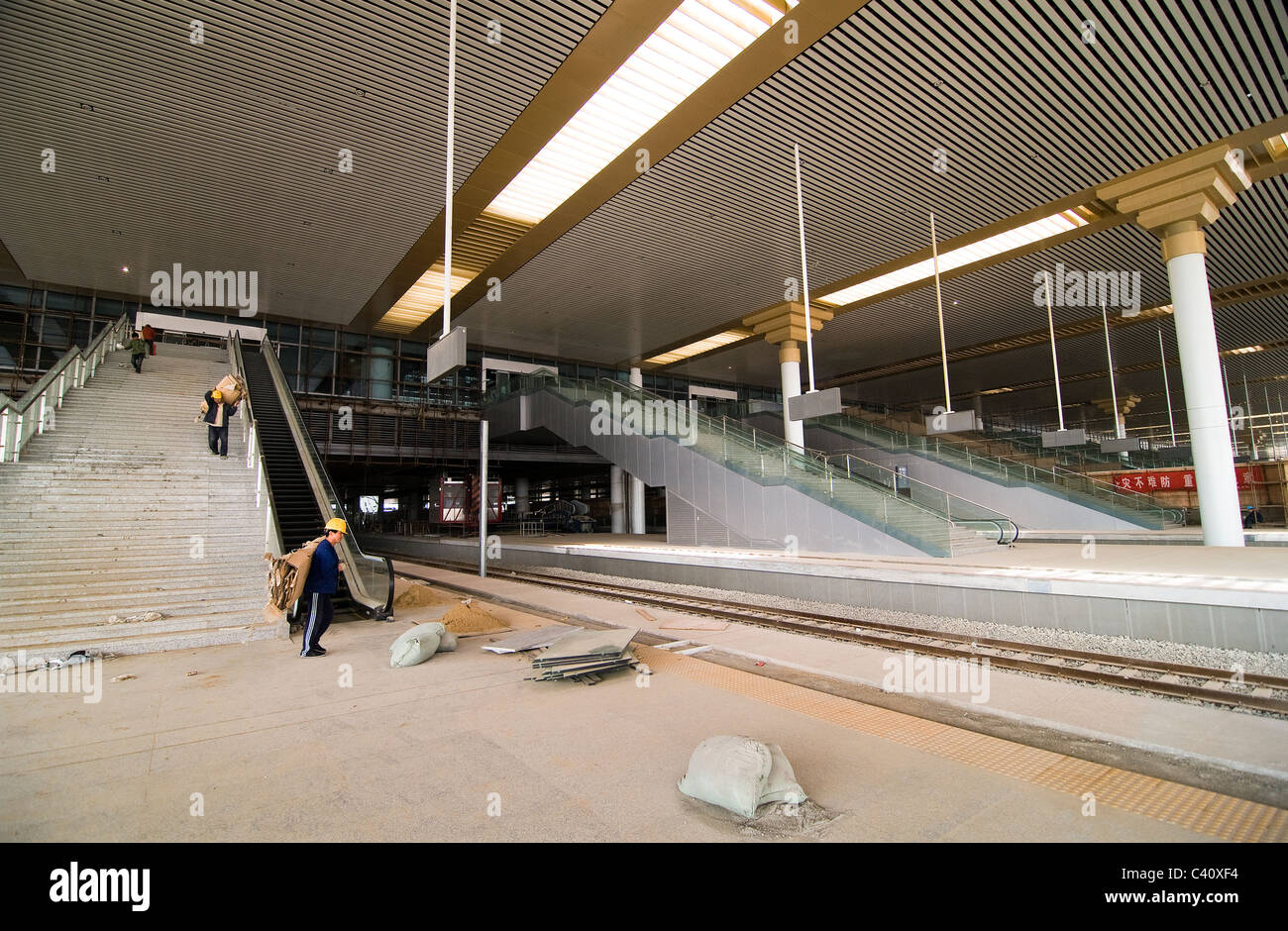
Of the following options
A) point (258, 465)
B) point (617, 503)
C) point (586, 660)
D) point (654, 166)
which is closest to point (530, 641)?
point (586, 660)

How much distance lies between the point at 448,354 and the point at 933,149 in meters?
10.7

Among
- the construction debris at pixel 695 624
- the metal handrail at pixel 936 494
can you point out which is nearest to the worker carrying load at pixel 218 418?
the construction debris at pixel 695 624

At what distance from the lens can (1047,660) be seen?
22.9 feet

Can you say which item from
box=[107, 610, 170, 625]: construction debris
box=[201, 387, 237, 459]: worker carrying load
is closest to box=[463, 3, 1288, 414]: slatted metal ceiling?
box=[201, 387, 237, 459]: worker carrying load

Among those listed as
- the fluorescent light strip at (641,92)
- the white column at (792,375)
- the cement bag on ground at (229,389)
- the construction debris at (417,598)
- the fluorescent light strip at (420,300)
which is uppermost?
the fluorescent light strip at (420,300)

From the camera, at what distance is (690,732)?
4402 millimetres

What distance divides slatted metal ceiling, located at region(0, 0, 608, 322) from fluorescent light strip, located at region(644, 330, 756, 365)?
13.0 metres

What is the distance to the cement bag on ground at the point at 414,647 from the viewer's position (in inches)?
256

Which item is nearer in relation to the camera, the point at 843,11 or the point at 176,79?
the point at 843,11

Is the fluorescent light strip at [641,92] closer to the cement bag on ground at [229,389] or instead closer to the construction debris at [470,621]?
the cement bag on ground at [229,389]

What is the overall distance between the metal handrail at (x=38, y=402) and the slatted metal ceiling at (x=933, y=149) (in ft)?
35.2

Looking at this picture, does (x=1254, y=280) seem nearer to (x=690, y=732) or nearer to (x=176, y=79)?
(x=690, y=732)
